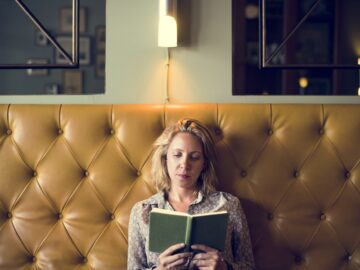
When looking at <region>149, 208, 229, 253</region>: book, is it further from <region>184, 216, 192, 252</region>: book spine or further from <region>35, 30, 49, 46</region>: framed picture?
<region>35, 30, 49, 46</region>: framed picture

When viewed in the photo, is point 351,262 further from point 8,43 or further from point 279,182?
point 8,43

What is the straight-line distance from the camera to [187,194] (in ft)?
5.07

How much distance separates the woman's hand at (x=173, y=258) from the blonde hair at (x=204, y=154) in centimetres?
31

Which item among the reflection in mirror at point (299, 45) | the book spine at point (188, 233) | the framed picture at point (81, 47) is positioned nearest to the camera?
the book spine at point (188, 233)

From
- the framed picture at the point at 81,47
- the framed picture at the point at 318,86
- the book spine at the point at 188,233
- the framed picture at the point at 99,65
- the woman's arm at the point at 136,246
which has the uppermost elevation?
the framed picture at the point at 81,47

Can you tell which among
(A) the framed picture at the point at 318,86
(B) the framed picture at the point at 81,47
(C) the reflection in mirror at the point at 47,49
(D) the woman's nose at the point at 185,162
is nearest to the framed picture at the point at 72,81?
(C) the reflection in mirror at the point at 47,49

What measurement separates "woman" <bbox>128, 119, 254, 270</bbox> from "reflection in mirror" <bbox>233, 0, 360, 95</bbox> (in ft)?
4.44

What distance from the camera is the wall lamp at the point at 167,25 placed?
1.67 metres

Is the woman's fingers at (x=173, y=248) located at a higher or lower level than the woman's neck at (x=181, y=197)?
lower

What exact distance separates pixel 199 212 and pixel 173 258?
270 millimetres

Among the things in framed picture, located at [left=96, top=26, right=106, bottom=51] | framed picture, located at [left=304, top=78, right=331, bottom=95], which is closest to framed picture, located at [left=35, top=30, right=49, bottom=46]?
framed picture, located at [left=96, top=26, right=106, bottom=51]

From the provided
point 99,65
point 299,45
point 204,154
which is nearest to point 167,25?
point 204,154

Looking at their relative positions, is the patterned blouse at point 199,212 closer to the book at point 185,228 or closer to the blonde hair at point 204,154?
the blonde hair at point 204,154

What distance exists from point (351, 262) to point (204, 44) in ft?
3.28
